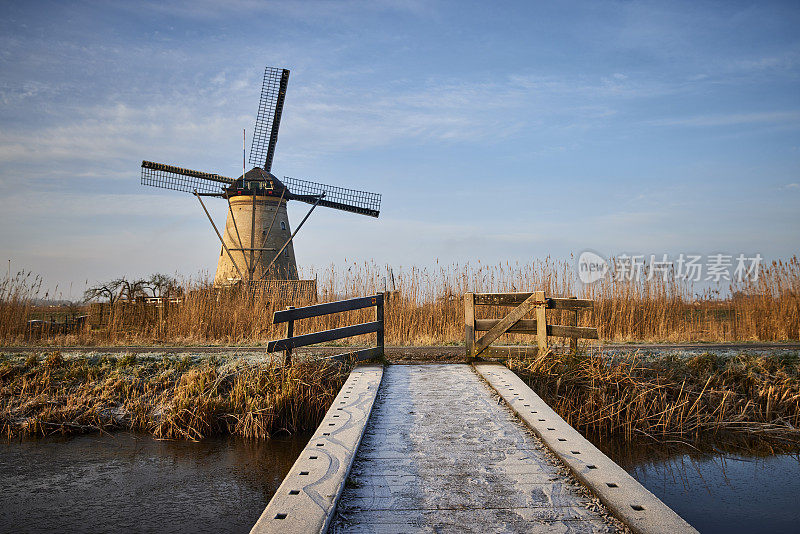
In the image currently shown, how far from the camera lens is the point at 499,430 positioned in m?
4.64

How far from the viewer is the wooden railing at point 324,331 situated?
7113mm

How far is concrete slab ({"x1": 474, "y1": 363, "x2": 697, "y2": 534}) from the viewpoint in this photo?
110 inches

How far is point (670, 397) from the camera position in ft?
22.9

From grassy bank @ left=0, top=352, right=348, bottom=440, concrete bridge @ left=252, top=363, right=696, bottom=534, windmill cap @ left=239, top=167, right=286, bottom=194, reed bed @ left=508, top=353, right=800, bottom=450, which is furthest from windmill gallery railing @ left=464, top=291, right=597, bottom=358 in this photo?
windmill cap @ left=239, top=167, right=286, bottom=194

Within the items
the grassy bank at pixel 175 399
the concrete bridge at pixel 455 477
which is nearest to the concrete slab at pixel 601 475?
the concrete bridge at pixel 455 477

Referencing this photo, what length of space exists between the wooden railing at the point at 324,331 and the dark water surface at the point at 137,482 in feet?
4.01

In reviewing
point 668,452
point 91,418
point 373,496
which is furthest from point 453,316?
point 373,496

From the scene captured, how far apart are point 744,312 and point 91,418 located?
12.3 m

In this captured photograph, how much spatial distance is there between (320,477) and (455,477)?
0.89m

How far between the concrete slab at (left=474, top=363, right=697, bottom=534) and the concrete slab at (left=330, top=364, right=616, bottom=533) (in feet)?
0.28

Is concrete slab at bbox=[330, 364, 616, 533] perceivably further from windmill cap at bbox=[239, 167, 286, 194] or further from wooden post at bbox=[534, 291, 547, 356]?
windmill cap at bbox=[239, 167, 286, 194]

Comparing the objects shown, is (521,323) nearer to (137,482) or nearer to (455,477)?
(455,477)

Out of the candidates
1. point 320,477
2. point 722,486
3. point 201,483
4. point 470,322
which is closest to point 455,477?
point 320,477

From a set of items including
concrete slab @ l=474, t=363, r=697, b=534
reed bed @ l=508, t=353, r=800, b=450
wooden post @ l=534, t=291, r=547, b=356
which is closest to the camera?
concrete slab @ l=474, t=363, r=697, b=534
